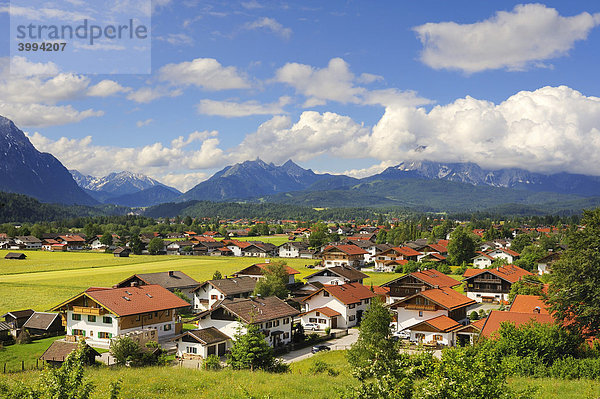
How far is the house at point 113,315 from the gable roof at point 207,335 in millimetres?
5646

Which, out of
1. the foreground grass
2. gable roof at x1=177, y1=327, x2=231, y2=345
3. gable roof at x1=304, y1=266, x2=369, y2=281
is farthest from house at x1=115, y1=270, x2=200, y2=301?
gable roof at x1=177, y1=327, x2=231, y2=345

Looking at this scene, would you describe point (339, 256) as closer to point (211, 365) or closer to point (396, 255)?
point (396, 255)

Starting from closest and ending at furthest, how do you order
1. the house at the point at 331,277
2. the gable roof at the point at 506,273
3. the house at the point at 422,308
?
the house at the point at 422,308, the gable roof at the point at 506,273, the house at the point at 331,277

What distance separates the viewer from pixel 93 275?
84.0m

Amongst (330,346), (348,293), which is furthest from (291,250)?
(330,346)

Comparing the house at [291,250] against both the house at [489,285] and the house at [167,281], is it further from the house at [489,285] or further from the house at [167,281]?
the house at [167,281]

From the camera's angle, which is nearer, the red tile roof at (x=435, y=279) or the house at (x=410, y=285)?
the house at (x=410, y=285)

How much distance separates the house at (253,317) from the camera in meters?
42.1

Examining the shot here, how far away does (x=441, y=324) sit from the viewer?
4638 cm

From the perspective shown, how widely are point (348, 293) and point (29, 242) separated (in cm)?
13388

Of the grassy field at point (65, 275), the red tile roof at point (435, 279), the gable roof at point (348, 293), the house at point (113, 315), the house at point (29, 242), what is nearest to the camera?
the house at point (113, 315)

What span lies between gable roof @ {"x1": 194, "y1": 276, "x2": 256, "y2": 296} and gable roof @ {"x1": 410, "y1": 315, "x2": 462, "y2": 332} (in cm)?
2389

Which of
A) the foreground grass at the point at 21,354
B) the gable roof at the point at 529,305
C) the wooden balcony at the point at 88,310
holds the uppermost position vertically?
the wooden balcony at the point at 88,310

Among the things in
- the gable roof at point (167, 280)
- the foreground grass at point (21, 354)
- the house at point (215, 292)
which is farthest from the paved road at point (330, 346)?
the gable roof at point (167, 280)
